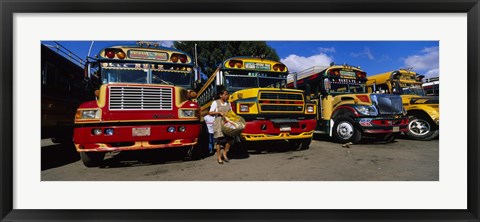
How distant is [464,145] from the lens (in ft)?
8.94

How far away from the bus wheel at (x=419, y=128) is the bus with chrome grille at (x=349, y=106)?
0.55m

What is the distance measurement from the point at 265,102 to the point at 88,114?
312 cm

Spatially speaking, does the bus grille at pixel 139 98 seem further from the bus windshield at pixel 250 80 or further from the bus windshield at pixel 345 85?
the bus windshield at pixel 345 85

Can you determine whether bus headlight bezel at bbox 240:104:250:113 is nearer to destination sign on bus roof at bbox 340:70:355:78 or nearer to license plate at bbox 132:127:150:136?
license plate at bbox 132:127:150:136

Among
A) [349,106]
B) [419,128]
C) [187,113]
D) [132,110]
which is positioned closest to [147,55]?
[132,110]

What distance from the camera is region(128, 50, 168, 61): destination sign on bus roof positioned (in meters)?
4.13

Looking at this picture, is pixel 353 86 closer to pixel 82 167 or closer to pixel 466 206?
pixel 466 206

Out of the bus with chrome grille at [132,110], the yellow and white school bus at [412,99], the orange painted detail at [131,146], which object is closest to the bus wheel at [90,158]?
the bus with chrome grille at [132,110]

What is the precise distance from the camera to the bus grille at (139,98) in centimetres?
344

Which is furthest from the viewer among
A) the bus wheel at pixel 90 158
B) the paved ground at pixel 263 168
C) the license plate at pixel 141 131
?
the bus wheel at pixel 90 158

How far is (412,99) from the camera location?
6.63 meters

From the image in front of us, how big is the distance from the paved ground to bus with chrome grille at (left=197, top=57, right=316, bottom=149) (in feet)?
1.66
